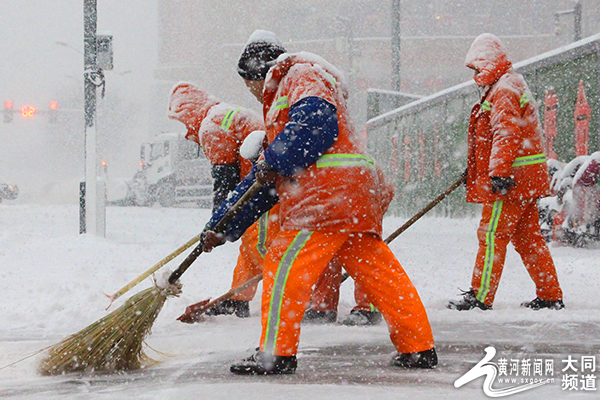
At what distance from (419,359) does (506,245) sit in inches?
69.9

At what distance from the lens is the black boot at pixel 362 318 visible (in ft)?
13.2

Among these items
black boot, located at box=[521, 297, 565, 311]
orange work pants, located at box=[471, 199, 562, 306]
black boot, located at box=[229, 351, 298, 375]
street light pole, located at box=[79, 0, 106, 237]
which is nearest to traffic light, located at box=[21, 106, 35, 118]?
street light pole, located at box=[79, 0, 106, 237]

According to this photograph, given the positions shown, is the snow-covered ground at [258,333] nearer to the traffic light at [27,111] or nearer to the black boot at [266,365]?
the black boot at [266,365]

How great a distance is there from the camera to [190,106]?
4672 mm

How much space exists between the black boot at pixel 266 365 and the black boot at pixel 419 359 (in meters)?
0.47

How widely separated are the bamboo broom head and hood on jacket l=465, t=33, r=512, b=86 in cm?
275

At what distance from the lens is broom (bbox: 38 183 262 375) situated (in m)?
3.03

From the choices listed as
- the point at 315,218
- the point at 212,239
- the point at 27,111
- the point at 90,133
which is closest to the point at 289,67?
the point at 315,218

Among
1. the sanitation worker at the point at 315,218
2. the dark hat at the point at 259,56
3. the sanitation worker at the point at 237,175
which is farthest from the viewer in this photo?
the sanitation worker at the point at 237,175

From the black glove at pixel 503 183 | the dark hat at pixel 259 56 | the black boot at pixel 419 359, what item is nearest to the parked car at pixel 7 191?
the black glove at pixel 503 183

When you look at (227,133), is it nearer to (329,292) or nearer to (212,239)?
→ (329,292)

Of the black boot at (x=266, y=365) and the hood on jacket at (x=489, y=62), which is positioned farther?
the hood on jacket at (x=489, y=62)

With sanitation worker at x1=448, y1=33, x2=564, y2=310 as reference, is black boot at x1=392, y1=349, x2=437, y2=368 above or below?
below

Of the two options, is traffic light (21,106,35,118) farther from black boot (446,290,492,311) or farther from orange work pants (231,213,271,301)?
black boot (446,290,492,311)
